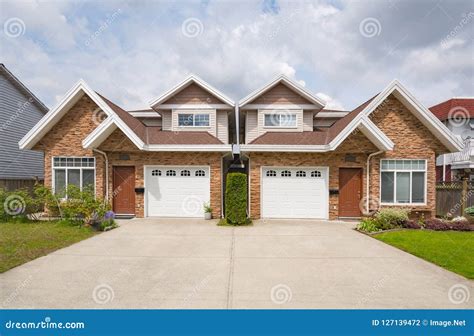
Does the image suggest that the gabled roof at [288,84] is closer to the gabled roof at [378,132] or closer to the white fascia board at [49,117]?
the gabled roof at [378,132]

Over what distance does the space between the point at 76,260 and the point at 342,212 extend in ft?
34.6

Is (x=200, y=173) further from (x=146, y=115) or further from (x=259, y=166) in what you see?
(x=146, y=115)

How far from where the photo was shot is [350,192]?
1206 centimetres

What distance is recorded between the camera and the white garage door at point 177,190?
12.2 meters

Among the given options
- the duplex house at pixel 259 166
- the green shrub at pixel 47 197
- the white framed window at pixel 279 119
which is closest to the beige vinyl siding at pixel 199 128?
the duplex house at pixel 259 166

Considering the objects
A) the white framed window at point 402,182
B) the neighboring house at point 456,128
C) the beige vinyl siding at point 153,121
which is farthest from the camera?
the neighboring house at point 456,128

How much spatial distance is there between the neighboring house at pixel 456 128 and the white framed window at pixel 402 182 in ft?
36.5

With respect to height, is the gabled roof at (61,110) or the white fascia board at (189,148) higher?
the gabled roof at (61,110)

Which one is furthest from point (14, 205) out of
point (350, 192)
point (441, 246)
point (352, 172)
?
point (441, 246)

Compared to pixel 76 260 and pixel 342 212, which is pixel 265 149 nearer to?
pixel 342 212

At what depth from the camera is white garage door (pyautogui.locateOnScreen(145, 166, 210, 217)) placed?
12.2 metres
